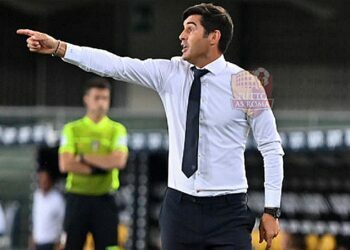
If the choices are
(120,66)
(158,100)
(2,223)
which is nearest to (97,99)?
(120,66)

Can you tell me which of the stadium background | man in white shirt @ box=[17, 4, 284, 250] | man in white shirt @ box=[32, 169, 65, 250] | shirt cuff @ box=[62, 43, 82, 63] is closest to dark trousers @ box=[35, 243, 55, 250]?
man in white shirt @ box=[32, 169, 65, 250]

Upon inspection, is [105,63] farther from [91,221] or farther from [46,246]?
[46,246]

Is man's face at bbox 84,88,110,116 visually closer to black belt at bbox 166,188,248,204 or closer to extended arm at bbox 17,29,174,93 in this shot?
extended arm at bbox 17,29,174,93

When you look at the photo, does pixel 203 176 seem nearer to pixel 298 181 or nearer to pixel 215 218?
pixel 215 218

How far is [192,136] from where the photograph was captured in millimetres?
6508

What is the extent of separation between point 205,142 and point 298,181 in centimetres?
714

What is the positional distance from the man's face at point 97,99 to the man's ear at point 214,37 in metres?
3.88

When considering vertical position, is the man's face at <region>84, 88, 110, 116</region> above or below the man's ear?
below

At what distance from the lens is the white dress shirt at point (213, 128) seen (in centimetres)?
651

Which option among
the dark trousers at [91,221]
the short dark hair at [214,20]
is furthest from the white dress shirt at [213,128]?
the dark trousers at [91,221]

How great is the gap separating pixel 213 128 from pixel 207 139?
7 cm

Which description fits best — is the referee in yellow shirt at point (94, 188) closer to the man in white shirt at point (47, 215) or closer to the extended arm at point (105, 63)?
the extended arm at point (105, 63)

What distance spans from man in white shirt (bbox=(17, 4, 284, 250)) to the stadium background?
6.33 metres

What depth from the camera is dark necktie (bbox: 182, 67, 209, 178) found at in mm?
6488
